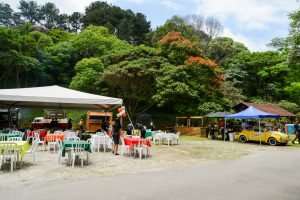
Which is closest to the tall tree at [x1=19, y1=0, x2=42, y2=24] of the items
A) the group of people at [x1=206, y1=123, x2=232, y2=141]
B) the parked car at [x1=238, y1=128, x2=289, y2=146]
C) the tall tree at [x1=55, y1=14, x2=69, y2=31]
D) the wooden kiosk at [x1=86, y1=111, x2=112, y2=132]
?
the tall tree at [x1=55, y1=14, x2=69, y2=31]

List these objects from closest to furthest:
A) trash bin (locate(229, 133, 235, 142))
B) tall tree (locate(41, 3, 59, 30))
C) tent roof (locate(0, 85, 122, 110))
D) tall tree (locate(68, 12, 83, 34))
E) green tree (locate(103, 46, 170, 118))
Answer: tent roof (locate(0, 85, 122, 110)) < trash bin (locate(229, 133, 235, 142)) < green tree (locate(103, 46, 170, 118)) < tall tree (locate(68, 12, 83, 34)) < tall tree (locate(41, 3, 59, 30))

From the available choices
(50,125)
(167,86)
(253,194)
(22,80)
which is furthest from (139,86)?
(253,194)

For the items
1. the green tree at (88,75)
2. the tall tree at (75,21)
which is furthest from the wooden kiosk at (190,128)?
the tall tree at (75,21)

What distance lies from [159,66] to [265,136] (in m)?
13.4

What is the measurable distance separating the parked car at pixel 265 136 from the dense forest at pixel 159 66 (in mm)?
4691

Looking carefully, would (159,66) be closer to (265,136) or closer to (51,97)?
(265,136)

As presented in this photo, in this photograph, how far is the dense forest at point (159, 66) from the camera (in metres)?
25.8

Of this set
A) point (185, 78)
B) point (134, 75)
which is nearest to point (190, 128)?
point (185, 78)

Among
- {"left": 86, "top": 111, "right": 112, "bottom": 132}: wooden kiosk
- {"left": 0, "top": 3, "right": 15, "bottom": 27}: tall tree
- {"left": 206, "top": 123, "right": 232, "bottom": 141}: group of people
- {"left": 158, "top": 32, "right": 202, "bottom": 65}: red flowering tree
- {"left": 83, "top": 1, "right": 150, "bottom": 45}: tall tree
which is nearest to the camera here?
{"left": 206, "top": 123, "right": 232, "bottom": 141}: group of people

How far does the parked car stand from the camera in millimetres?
17000

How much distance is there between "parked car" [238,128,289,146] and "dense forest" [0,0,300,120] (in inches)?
185

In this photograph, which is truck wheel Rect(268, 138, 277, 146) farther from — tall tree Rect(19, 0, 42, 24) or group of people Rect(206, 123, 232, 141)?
tall tree Rect(19, 0, 42, 24)

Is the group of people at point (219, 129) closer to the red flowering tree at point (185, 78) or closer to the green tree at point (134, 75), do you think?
the red flowering tree at point (185, 78)

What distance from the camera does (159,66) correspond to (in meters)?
27.8
